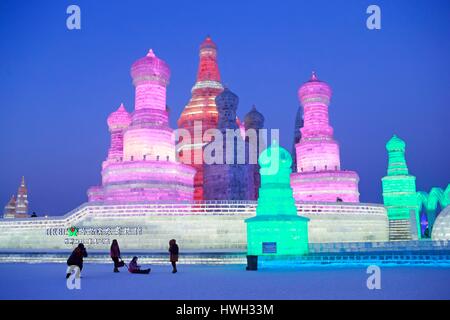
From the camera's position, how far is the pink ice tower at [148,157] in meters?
34.7

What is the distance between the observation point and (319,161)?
41.9 meters

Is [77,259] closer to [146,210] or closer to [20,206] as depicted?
[146,210]

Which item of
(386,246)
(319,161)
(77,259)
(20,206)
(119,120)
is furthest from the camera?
(20,206)

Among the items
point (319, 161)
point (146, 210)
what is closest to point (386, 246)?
point (146, 210)

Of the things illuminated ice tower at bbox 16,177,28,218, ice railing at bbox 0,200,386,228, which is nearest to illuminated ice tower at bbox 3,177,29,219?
illuminated ice tower at bbox 16,177,28,218

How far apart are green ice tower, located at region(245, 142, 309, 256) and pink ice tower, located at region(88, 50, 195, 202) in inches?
633

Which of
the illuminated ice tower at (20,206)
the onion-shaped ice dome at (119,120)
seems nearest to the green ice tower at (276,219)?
the onion-shaped ice dome at (119,120)

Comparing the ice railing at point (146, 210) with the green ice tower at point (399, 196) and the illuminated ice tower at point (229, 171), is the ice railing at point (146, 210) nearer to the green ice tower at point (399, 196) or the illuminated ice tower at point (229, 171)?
the illuminated ice tower at point (229, 171)

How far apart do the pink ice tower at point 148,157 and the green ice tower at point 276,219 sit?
1607 cm

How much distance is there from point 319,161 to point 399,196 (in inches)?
304

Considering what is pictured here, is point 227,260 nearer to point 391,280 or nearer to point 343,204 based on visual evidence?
point 391,280

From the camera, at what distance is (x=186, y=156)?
49.6 m

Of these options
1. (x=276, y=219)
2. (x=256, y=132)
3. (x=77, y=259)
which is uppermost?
(x=256, y=132)
